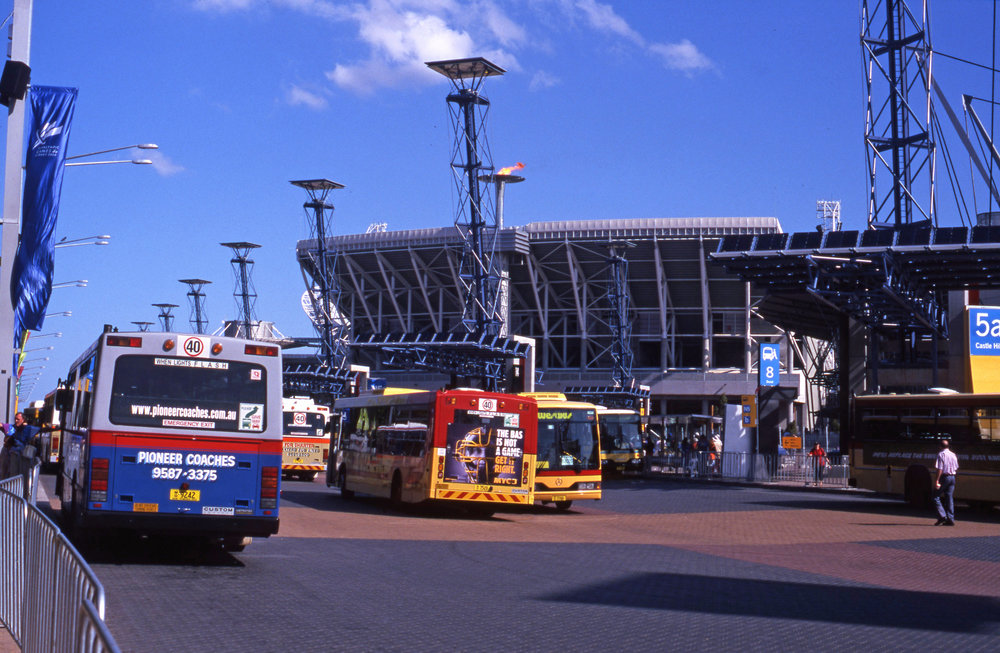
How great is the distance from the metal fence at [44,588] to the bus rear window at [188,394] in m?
2.48

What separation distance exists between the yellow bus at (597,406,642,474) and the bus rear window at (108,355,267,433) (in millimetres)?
31016

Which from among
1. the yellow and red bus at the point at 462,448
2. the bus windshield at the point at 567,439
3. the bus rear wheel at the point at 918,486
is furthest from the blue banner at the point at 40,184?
the bus rear wheel at the point at 918,486

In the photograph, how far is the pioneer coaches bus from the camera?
12914 millimetres

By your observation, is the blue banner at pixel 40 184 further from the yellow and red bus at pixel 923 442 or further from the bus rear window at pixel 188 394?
the yellow and red bus at pixel 923 442

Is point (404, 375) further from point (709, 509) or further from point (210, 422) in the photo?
point (210, 422)

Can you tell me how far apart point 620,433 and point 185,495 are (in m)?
32.8

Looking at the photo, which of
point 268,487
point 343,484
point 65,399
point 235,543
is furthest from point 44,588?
point 343,484

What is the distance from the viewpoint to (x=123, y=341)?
1328 cm

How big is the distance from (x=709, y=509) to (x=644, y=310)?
53305 millimetres

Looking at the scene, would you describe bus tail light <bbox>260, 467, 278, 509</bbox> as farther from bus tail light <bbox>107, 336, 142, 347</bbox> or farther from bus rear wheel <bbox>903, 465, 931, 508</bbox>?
bus rear wheel <bbox>903, 465, 931, 508</bbox>

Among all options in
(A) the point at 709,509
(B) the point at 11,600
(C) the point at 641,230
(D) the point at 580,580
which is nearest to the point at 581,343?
(C) the point at 641,230

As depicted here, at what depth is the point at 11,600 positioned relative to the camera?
27.9 ft

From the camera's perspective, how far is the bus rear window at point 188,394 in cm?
1312

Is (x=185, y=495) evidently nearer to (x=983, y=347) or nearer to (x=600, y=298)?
(x=983, y=347)
